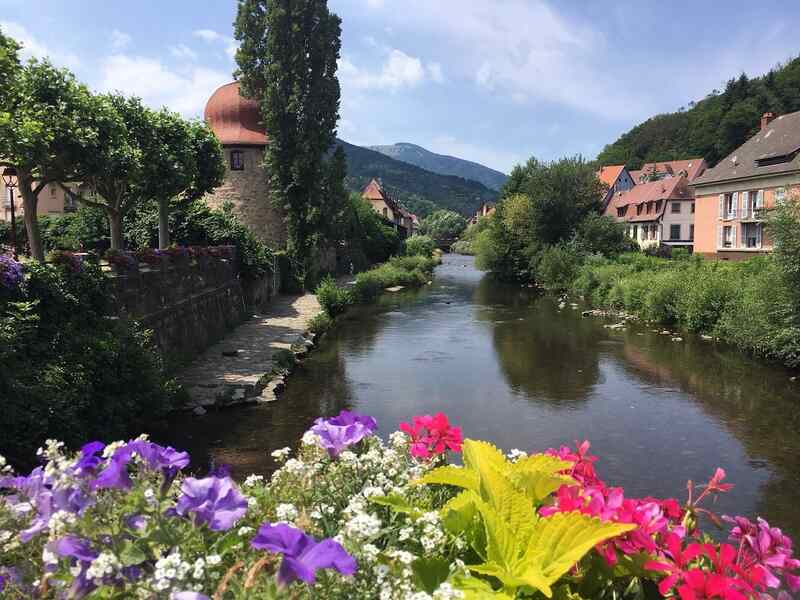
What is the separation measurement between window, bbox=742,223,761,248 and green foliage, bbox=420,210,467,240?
82866mm

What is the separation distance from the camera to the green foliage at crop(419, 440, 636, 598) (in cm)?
180

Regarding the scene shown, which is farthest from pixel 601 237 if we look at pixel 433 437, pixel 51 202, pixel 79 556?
pixel 79 556

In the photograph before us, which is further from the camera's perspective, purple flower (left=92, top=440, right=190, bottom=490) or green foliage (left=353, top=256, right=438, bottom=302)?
green foliage (left=353, top=256, right=438, bottom=302)

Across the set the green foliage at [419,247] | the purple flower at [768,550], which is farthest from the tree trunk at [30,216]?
the green foliage at [419,247]

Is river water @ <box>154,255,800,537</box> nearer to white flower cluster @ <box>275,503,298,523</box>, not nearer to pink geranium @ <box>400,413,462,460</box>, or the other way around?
pink geranium @ <box>400,413,462,460</box>

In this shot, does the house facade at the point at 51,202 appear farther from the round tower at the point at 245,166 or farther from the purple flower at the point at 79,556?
the purple flower at the point at 79,556

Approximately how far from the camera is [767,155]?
34969 millimetres

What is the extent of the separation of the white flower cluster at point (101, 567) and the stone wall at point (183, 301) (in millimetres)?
11457

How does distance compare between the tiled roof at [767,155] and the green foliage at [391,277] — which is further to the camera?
the green foliage at [391,277]

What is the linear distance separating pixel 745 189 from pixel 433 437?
3993 cm

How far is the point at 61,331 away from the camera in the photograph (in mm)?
9594

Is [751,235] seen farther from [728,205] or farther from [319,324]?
[319,324]

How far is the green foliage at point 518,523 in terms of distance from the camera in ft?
5.91

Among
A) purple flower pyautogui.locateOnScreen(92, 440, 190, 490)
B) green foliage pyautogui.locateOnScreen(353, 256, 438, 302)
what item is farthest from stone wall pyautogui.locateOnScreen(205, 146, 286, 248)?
purple flower pyautogui.locateOnScreen(92, 440, 190, 490)
